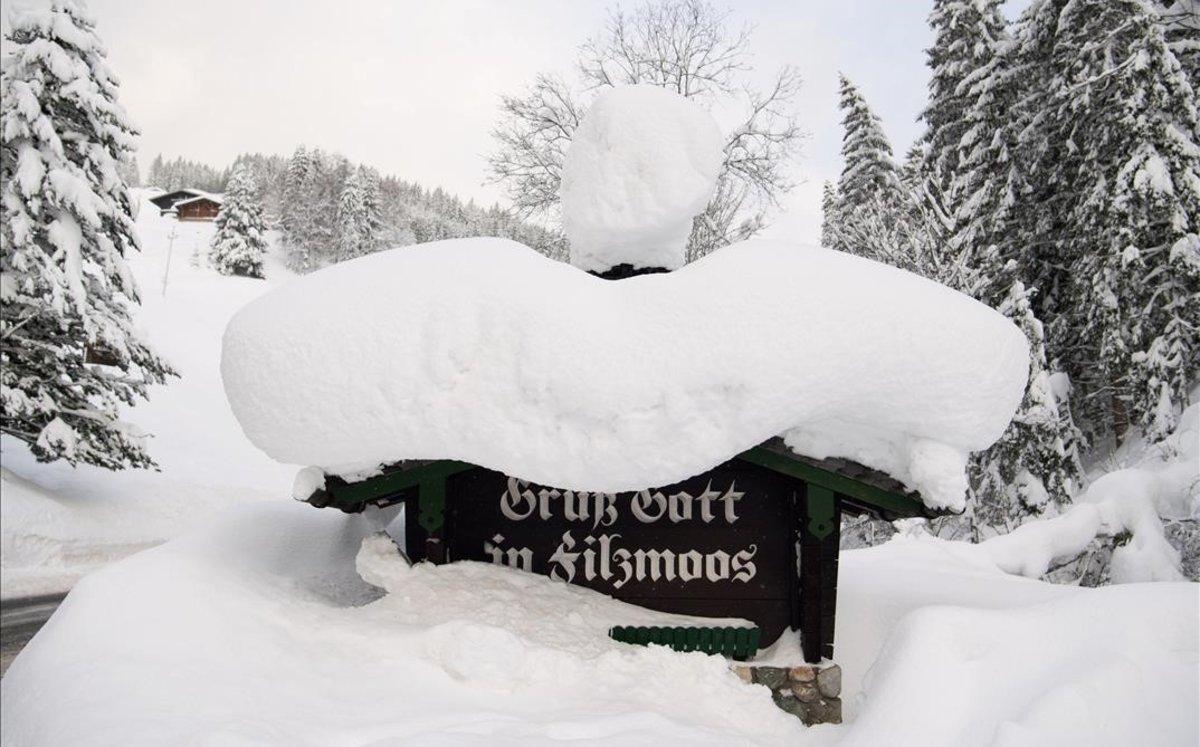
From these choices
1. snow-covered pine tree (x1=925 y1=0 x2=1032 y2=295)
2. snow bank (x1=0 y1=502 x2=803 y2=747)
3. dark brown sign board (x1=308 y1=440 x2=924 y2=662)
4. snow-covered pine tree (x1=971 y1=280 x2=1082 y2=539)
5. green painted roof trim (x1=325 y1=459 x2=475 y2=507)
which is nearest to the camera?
snow bank (x1=0 y1=502 x2=803 y2=747)

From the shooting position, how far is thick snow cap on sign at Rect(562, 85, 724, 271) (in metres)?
4.68

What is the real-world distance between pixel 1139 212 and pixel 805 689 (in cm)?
1377

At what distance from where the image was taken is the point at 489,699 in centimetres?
353

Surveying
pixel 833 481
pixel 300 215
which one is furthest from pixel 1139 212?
pixel 300 215

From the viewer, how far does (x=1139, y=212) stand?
1348 centimetres

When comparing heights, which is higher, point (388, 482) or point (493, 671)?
point (388, 482)

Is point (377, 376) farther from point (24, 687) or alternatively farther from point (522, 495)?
point (24, 687)

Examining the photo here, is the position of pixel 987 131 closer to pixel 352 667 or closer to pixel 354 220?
pixel 352 667

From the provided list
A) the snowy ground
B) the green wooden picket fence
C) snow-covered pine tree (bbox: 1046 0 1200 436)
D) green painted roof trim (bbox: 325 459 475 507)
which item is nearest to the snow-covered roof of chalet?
snow-covered pine tree (bbox: 1046 0 1200 436)

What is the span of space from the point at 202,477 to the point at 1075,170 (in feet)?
74.2

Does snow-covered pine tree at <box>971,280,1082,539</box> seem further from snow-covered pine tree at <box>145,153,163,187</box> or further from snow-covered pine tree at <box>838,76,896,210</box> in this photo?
snow-covered pine tree at <box>145,153,163,187</box>

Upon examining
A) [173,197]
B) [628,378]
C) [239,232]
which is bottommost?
[628,378]

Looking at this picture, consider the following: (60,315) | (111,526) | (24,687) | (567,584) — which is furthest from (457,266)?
(111,526)

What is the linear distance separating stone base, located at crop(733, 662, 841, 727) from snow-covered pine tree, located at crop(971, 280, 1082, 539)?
31.3 feet
